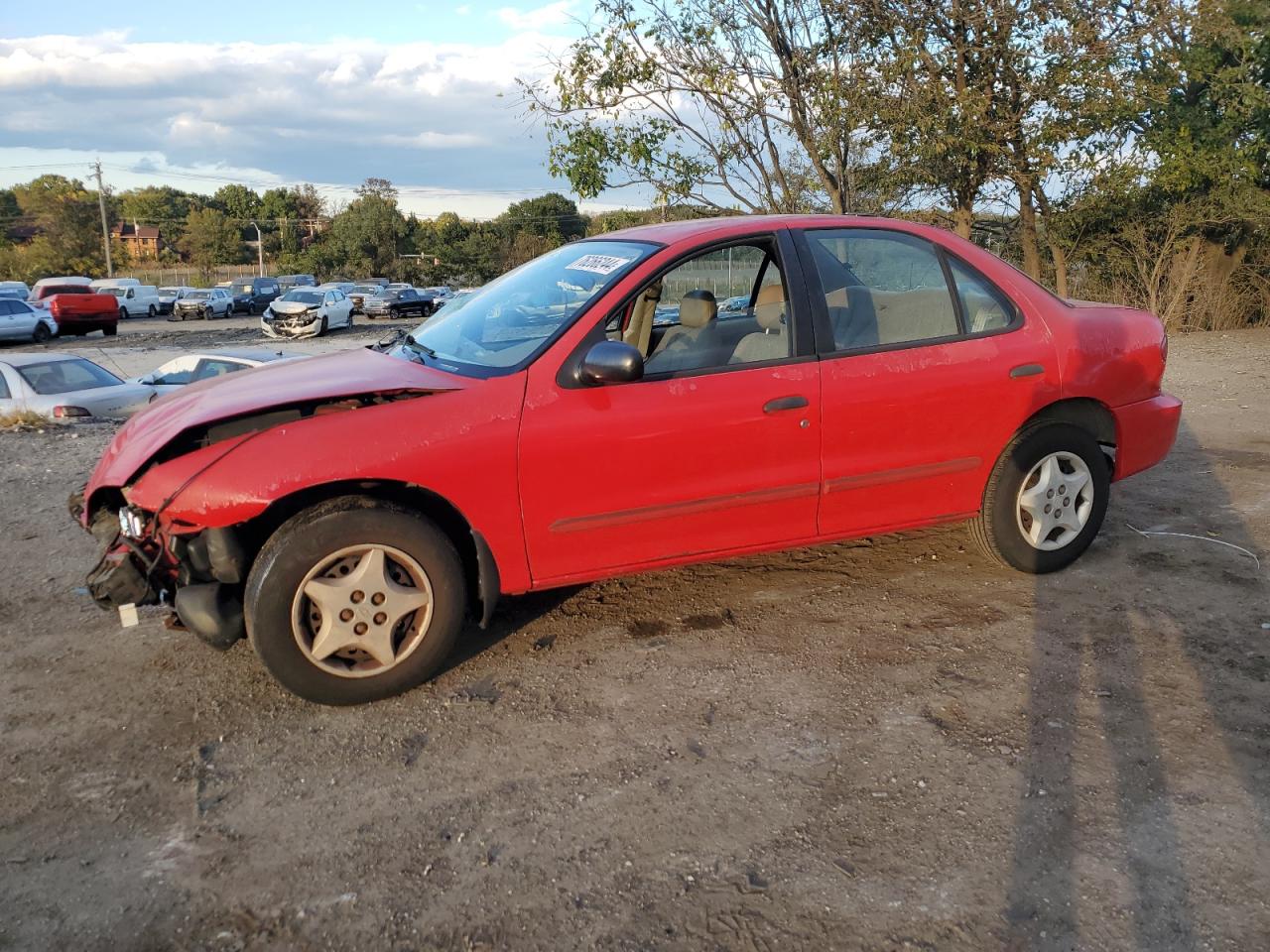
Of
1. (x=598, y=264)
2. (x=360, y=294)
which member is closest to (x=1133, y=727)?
(x=598, y=264)

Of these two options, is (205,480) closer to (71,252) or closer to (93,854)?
(93,854)

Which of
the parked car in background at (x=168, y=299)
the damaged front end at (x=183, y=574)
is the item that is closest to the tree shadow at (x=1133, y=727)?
the damaged front end at (x=183, y=574)

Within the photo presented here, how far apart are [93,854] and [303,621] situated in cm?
97

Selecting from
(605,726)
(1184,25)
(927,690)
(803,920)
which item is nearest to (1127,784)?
(927,690)

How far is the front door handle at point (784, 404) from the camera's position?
4012 mm

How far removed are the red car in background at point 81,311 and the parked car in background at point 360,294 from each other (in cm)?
1144

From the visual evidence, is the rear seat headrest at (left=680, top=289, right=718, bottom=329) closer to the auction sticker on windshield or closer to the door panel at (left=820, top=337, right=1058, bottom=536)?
the auction sticker on windshield

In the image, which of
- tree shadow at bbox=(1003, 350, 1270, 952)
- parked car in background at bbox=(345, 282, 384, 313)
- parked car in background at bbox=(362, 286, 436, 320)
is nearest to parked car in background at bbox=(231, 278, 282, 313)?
parked car in background at bbox=(345, 282, 384, 313)

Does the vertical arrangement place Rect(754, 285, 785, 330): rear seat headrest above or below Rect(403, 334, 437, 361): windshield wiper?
above

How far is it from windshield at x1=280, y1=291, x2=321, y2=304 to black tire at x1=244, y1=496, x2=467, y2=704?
29.9 metres

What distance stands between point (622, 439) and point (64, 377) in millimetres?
10469

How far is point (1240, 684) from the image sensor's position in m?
3.61

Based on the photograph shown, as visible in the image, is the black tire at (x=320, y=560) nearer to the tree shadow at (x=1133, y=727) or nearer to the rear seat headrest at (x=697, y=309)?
the rear seat headrest at (x=697, y=309)

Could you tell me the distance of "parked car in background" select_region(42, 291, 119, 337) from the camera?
31828 millimetres
